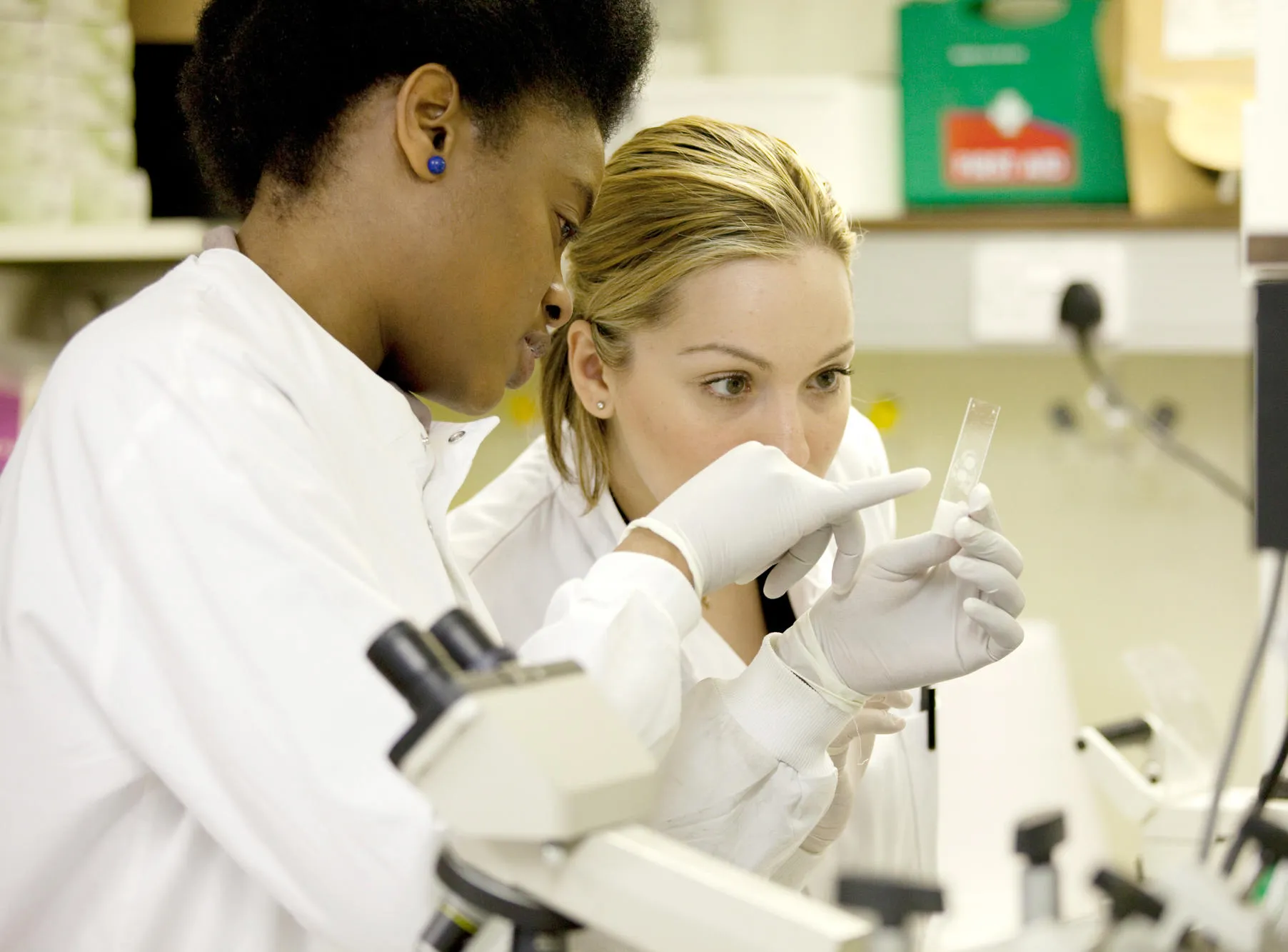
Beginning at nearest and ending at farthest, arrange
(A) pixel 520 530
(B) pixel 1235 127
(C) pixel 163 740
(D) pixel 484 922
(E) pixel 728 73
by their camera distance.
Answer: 1. (D) pixel 484 922
2. (C) pixel 163 740
3. (A) pixel 520 530
4. (B) pixel 1235 127
5. (E) pixel 728 73

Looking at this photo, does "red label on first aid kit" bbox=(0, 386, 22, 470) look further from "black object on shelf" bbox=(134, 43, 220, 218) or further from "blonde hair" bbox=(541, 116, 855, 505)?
"blonde hair" bbox=(541, 116, 855, 505)

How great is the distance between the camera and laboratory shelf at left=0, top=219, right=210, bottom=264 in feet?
5.99

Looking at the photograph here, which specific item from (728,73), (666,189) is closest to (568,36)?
(666,189)

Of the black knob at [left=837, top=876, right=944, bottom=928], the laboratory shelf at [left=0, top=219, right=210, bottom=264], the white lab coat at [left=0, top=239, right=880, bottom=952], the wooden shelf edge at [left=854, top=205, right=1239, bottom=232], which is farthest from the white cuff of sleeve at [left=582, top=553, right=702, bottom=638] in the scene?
the wooden shelf edge at [left=854, top=205, right=1239, bottom=232]

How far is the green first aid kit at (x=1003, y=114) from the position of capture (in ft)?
6.93

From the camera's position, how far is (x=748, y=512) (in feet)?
3.49

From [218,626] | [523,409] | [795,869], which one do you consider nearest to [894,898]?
[218,626]

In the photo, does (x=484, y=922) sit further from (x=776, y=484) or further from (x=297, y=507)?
(x=776, y=484)

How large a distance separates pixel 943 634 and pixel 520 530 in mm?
527

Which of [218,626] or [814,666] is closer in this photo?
[218,626]

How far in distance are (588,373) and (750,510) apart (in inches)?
16.9

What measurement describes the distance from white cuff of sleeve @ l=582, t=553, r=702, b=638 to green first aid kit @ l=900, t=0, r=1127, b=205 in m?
1.35

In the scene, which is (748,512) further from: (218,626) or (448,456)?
(218,626)

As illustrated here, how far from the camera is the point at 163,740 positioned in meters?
0.74
